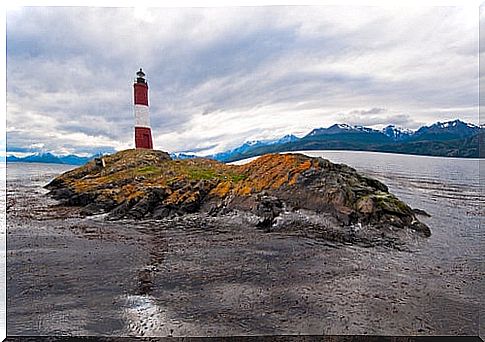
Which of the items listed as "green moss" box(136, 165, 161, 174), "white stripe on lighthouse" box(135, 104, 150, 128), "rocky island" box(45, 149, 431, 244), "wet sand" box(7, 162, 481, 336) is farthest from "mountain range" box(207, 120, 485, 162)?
"green moss" box(136, 165, 161, 174)

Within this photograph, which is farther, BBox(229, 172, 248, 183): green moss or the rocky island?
BBox(229, 172, 248, 183): green moss

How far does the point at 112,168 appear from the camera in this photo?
29.7ft

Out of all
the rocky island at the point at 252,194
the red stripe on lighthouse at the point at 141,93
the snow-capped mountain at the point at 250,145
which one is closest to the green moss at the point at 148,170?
the rocky island at the point at 252,194

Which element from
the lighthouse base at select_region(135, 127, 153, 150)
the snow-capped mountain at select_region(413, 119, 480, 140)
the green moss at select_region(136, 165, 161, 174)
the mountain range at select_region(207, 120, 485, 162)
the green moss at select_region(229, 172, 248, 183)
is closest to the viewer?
the snow-capped mountain at select_region(413, 119, 480, 140)

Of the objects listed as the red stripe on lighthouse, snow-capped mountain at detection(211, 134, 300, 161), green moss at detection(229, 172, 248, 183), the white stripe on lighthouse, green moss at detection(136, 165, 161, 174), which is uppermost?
the red stripe on lighthouse

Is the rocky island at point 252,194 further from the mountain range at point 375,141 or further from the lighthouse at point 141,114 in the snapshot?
the mountain range at point 375,141

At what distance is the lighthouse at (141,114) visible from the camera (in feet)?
21.8

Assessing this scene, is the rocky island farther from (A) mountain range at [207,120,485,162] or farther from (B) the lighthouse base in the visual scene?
(A) mountain range at [207,120,485,162]

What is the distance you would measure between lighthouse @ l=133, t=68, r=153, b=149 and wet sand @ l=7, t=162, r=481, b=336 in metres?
1.65

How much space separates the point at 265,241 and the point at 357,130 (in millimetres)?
2362

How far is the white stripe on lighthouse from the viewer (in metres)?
6.84

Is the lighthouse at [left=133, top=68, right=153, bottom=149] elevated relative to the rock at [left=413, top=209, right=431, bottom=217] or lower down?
elevated

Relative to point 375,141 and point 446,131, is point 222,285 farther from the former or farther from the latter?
point 446,131

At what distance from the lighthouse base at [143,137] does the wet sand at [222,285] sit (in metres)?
1.58
